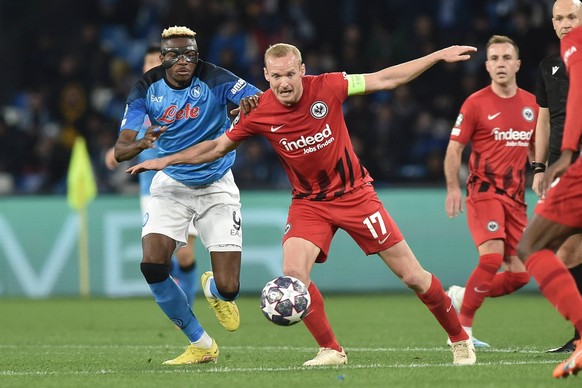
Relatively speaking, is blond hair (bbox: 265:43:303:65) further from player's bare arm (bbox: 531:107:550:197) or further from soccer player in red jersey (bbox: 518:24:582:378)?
player's bare arm (bbox: 531:107:550:197)

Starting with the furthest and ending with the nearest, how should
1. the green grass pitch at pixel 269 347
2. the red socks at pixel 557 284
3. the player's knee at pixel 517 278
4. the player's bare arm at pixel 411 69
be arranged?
the player's knee at pixel 517 278, the player's bare arm at pixel 411 69, the green grass pitch at pixel 269 347, the red socks at pixel 557 284

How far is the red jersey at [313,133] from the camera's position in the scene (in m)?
7.81

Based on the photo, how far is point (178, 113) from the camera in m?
8.62

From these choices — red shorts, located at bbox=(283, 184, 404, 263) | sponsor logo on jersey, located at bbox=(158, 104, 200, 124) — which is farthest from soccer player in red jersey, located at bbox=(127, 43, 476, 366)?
sponsor logo on jersey, located at bbox=(158, 104, 200, 124)

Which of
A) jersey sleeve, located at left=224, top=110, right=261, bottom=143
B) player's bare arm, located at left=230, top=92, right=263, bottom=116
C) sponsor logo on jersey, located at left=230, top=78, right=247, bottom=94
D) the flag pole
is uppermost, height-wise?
sponsor logo on jersey, located at left=230, top=78, right=247, bottom=94

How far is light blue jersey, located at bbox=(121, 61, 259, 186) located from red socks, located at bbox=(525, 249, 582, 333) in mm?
2870

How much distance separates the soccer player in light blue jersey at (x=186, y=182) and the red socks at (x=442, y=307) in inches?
65.5

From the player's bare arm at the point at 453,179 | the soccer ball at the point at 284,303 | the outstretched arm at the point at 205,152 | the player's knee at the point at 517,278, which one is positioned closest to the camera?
the soccer ball at the point at 284,303

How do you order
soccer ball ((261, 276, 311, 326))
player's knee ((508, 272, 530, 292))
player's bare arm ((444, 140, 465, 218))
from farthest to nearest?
player's knee ((508, 272, 530, 292)) → player's bare arm ((444, 140, 465, 218)) → soccer ball ((261, 276, 311, 326))

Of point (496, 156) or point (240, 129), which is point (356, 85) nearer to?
point (240, 129)

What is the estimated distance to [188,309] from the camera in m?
8.51

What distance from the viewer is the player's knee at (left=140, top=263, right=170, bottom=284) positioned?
8.26m

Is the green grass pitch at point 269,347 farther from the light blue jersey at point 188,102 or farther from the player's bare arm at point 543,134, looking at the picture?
the light blue jersey at point 188,102

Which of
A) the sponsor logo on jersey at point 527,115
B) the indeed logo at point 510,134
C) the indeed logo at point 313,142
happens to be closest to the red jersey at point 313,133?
the indeed logo at point 313,142
